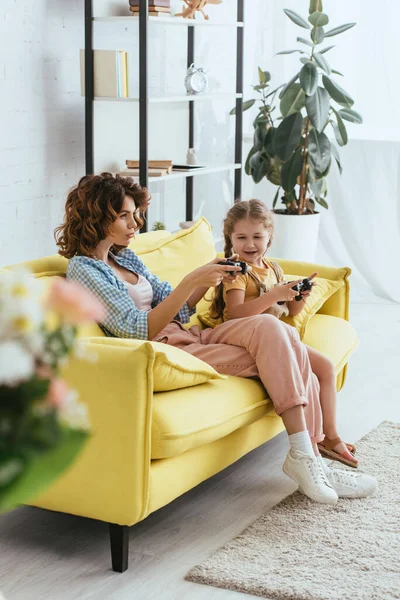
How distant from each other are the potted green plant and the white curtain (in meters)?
0.28

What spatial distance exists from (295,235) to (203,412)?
2956mm

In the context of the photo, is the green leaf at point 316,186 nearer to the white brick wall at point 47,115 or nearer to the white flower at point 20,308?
the white brick wall at point 47,115

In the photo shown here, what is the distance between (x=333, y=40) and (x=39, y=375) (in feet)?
16.9

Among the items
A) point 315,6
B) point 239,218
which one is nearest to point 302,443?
point 239,218

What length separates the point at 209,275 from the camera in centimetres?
272

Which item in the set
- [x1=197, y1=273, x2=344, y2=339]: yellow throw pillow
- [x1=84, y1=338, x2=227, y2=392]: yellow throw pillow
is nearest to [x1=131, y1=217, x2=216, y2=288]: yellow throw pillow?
[x1=197, y1=273, x2=344, y2=339]: yellow throw pillow

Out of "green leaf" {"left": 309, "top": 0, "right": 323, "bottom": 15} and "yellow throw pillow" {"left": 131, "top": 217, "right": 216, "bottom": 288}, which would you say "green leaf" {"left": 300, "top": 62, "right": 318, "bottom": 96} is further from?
"yellow throw pillow" {"left": 131, "top": 217, "right": 216, "bottom": 288}

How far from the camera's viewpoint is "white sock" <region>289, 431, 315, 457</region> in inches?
104

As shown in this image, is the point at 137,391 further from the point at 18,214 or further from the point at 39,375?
the point at 18,214

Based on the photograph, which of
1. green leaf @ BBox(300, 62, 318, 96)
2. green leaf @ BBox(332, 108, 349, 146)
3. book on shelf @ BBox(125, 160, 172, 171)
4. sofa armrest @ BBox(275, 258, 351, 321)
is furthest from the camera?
green leaf @ BBox(332, 108, 349, 146)

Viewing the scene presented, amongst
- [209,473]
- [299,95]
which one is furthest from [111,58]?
[209,473]

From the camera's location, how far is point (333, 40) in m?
5.52

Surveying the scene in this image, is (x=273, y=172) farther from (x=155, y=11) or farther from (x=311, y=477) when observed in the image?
(x=311, y=477)

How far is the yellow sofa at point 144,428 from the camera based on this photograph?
7.11ft
